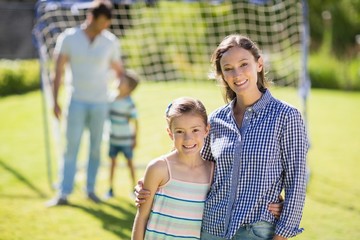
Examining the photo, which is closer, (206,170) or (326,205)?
(206,170)

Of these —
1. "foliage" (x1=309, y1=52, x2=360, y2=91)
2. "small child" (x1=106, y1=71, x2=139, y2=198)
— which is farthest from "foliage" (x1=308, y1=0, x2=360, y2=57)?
"small child" (x1=106, y1=71, x2=139, y2=198)

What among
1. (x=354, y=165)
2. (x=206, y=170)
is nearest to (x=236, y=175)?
(x=206, y=170)

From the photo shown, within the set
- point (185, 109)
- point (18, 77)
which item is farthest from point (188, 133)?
point (18, 77)

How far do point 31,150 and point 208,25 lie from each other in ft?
16.4

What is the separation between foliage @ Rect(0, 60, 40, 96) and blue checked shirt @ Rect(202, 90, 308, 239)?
12.5m

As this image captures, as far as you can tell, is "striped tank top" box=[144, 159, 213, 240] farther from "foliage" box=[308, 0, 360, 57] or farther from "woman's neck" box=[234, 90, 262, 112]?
"foliage" box=[308, 0, 360, 57]

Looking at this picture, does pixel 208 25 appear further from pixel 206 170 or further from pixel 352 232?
pixel 206 170

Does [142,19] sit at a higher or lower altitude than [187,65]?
higher

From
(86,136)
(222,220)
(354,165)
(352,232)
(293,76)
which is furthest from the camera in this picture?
(293,76)

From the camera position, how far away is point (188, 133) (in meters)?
2.98

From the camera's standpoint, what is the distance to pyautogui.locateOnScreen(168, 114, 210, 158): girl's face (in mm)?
2977

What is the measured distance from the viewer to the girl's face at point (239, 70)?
2.99 m

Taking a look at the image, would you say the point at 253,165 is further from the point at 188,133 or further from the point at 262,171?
the point at 188,133

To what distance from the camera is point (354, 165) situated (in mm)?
8617
